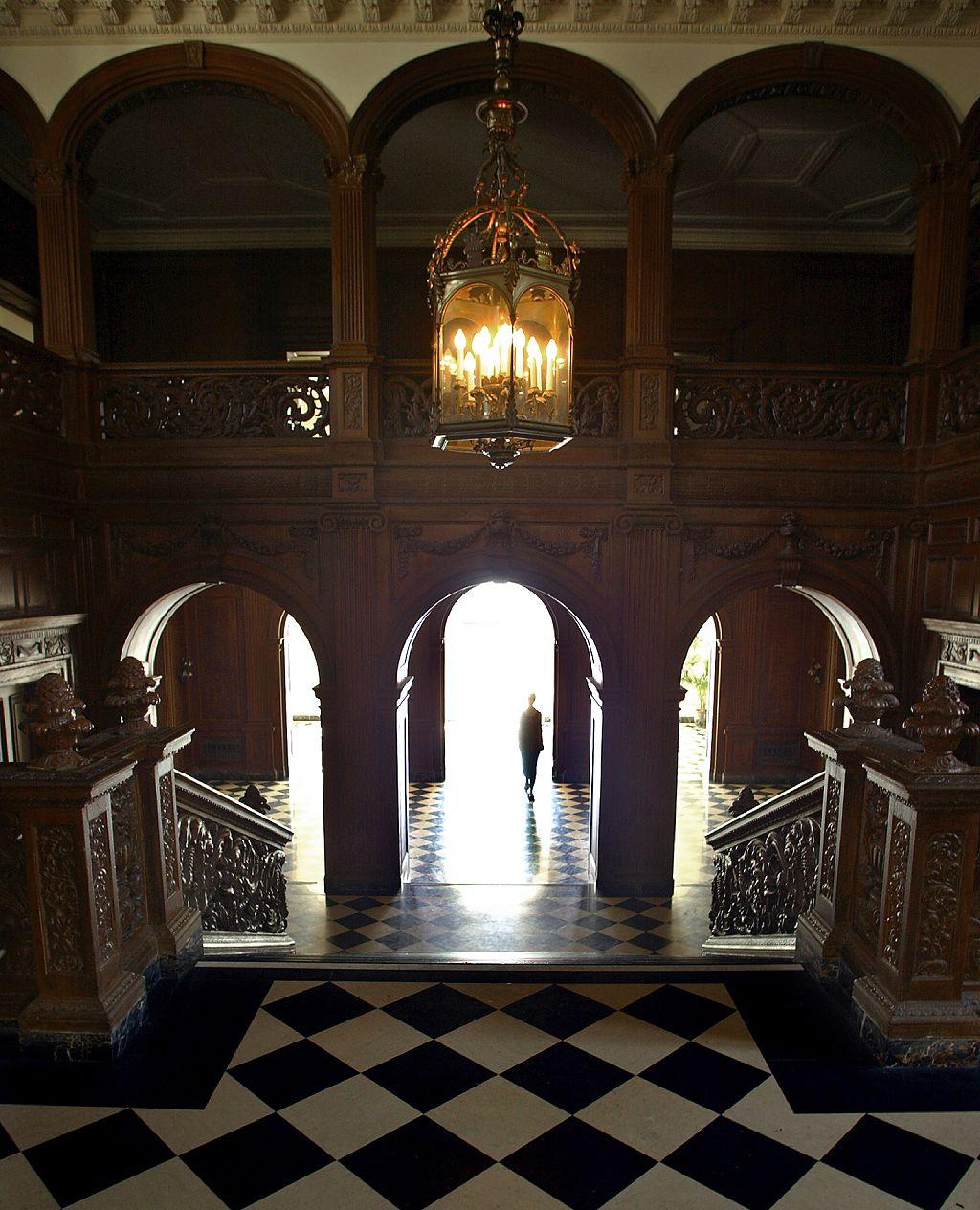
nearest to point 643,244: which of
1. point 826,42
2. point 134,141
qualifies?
point 826,42

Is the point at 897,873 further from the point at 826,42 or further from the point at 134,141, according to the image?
the point at 134,141

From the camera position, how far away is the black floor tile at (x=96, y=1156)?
2.22m

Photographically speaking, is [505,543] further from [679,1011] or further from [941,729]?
[941,729]

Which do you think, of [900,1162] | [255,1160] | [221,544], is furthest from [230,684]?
[900,1162]

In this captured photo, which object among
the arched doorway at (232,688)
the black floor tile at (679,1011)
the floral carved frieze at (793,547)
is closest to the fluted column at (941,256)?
the floral carved frieze at (793,547)

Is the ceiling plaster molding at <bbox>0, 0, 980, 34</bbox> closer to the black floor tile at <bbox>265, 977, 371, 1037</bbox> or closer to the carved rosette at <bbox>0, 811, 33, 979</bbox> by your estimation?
the carved rosette at <bbox>0, 811, 33, 979</bbox>

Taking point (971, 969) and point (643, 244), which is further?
point (643, 244)

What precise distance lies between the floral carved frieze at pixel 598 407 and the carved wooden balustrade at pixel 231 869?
416 cm

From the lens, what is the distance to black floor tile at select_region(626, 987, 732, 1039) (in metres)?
3.04

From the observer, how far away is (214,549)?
6734 mm

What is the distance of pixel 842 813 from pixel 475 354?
8.64 ft

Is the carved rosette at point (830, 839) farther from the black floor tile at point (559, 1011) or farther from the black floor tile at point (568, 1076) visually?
the black floor tile at point (568, 1076)

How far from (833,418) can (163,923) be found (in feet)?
20.6

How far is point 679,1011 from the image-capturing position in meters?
3.16
